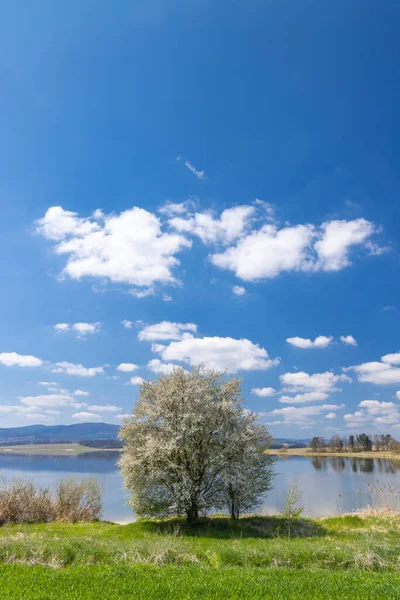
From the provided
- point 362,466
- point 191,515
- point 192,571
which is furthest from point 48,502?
point 362,466

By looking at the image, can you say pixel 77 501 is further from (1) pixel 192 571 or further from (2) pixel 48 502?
(1) pixel 192 571

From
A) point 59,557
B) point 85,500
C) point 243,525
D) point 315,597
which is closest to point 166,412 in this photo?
point 243,525

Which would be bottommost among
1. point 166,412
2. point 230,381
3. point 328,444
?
point 328,444

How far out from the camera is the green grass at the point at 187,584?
302 inches

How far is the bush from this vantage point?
2428 centimetres

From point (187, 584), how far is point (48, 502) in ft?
67.4

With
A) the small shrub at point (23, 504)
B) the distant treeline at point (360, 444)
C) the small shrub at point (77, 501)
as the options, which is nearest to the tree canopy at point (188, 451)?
the small shrub at point (77, 501)

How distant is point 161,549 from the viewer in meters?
11.4

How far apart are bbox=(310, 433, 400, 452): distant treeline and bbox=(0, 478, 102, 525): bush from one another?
143 meters

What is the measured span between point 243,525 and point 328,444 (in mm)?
158853

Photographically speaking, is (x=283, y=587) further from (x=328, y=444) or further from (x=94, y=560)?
(x=328, y=444)

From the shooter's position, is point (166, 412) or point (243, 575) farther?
point (166, 412)

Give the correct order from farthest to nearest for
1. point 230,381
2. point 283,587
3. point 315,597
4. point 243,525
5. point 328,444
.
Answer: point 328,444 < point 230,381 < point 243,525 < point 283,587 < point 315,597

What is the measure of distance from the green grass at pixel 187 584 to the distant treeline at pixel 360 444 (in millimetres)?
154216
